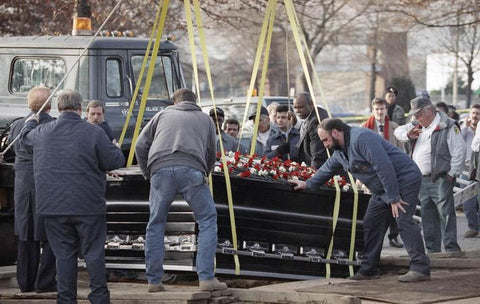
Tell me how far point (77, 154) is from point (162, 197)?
2.96 feet

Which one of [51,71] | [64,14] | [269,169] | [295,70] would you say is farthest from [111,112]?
[295,70]

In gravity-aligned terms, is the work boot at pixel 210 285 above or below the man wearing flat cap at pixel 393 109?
below

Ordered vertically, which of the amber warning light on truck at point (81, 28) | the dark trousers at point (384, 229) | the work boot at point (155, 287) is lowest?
the work boot at point (155, 287)

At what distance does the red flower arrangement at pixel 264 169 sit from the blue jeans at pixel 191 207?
3.35ft

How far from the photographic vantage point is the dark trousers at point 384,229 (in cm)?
1121

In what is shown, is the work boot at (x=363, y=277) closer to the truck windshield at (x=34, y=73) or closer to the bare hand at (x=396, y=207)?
the bare hand at (x=396, y=207)

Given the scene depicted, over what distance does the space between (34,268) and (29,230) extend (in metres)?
0.37

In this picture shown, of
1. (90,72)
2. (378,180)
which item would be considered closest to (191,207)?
(378,180)

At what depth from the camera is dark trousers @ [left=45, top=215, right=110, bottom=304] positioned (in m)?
9.70

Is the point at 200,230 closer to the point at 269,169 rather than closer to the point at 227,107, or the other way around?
the point at 269,169

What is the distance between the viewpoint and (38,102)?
35.8 ft

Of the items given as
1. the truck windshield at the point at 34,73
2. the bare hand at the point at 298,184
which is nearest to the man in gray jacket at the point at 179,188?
the bare hand at the point at 298,184

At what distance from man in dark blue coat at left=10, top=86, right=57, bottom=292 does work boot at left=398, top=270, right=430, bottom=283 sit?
3192mm

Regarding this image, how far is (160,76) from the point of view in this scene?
17.0 m
